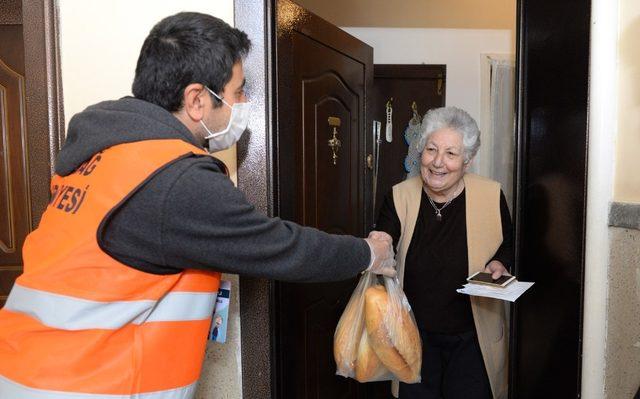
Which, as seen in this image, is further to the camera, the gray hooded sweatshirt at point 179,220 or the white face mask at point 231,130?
the white face mask at point 231,130

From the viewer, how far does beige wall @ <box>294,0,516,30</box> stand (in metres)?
2.80

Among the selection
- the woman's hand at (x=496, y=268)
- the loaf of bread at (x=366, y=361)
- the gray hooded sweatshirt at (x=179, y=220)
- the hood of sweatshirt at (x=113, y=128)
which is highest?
the hood of sweatshirt at (x=113, y=128)

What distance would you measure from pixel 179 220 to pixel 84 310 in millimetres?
238

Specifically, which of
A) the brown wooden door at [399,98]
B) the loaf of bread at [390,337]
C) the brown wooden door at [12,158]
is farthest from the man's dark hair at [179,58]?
the brown wooden door at [399,98]

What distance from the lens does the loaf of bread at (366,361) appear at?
1.57 m

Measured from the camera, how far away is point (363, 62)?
2418 mm

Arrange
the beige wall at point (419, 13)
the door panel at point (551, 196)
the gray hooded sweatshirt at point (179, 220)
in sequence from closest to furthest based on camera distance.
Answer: the gray hooded sweatshirt at point (179, 220), the door panel at point (551, 196), the beige wall at point (419, 13)

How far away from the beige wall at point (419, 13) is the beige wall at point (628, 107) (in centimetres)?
166

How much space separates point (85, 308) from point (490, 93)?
8.90ft

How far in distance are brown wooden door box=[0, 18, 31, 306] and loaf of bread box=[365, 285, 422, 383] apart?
A: 1.75 m

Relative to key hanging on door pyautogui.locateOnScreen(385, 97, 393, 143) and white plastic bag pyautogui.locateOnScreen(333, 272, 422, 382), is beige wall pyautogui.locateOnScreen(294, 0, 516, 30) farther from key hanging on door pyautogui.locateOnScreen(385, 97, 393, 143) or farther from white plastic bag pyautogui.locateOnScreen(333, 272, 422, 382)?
white plastic bag pyautogui.locateOnScreen(333, 272, 422, 382)

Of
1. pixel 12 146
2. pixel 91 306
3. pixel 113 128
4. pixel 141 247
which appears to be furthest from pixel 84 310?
pixel 12 146

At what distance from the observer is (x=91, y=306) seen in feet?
2.96

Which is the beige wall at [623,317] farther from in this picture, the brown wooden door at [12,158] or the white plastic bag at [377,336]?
the brown wooden door at [12,158]
